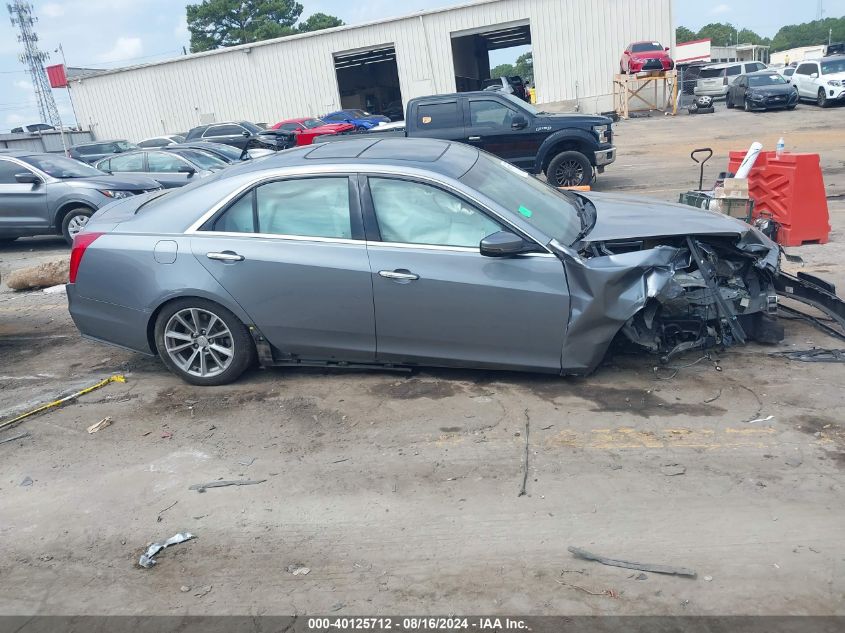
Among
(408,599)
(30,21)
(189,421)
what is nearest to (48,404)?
(189,421)

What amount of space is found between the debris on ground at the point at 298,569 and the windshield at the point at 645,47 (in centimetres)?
3228

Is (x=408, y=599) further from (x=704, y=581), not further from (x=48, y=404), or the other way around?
(x=48, y=404)

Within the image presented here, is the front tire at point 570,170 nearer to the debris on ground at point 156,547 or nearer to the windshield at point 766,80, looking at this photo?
the debris on ground at point 156,547

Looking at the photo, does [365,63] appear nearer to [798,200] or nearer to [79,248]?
[798,200]

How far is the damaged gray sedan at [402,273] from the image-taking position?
4.63 m

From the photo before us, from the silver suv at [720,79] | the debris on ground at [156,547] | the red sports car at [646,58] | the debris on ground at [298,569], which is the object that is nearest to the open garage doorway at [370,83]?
the red sports car at [646,58]

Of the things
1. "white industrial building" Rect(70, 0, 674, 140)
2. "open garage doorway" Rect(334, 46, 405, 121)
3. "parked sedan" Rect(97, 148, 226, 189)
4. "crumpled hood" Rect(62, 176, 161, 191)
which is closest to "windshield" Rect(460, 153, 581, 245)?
"crumpled hood" Rect(62, 176, 161, 191)

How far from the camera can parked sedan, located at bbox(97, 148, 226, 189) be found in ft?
44.0

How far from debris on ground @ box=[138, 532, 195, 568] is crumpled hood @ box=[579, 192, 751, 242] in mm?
3129

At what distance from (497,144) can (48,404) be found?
942 centimetres

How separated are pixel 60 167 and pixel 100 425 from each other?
8.98 meters

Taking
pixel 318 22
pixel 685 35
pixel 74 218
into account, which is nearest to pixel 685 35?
pixel 685 35

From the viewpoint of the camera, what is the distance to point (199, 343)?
206 inches

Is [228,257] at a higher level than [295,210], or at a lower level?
lower
